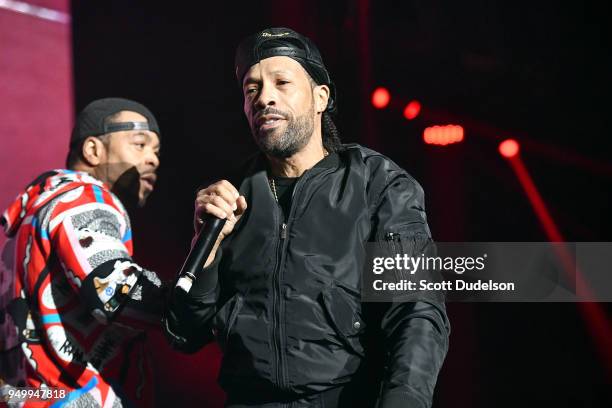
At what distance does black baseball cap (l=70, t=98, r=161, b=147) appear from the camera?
2.54 meters

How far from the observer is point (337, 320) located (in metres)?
1.49

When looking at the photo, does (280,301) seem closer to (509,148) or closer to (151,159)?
(151,159)

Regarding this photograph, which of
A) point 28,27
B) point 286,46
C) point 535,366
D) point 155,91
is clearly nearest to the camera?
point 286,46

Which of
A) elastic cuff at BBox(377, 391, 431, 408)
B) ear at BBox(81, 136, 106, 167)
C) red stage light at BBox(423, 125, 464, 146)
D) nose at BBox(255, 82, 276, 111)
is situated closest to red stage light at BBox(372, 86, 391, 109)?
red stage light at BBox(423, 125, 464, 146)

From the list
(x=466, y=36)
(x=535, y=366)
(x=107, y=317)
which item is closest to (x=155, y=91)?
(x=107, y=317)

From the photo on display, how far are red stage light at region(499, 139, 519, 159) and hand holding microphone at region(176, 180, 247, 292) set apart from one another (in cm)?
309

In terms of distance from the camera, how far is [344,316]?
150 centimetres

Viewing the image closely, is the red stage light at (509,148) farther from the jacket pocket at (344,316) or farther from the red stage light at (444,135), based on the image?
the jacket pocket at (344,316)

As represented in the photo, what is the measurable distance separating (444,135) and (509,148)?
1.50ft

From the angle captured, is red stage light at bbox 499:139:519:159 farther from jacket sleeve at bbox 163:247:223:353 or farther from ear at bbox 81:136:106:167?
jacket sleeve at bbox 163:247:223:353

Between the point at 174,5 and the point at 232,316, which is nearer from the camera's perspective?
the point at 232,316

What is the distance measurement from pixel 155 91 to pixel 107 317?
5.83ft

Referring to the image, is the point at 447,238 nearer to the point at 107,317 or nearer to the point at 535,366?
the point at 535,366

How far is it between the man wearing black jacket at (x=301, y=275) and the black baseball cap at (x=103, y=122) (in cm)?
95
